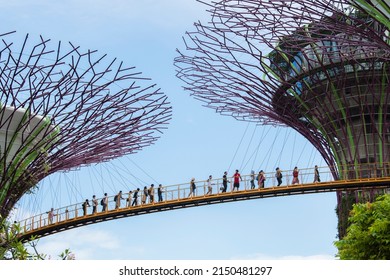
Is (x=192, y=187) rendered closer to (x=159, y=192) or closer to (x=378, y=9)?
(x=159, y=192)

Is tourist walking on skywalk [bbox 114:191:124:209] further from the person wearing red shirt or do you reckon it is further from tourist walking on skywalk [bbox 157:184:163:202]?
the person wearing red shirt

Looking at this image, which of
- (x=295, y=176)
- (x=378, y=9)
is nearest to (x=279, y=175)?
(x=295, y=176)

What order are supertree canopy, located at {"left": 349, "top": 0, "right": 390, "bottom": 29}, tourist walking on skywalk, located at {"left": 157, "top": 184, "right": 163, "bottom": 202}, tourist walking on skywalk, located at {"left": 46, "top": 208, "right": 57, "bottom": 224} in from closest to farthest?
supertree canopy, located at {"left": 349, "top": 0, "right": 390, "bottom": 29}
tourist walking on skywalk, located at {"left": 157, "top": 184, "right": 163, "bottom": 202}
tourist walking on skywalk, located at {"left": 46, "top": 208, "right": 57, "bottom": 224}

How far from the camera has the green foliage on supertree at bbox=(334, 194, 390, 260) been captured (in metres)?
14.8

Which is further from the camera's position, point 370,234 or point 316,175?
point 316,175

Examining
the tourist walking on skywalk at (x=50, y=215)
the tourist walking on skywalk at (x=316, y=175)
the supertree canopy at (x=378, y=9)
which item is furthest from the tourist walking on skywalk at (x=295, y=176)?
the tourist walking on skywalk at (x=50, y=215)

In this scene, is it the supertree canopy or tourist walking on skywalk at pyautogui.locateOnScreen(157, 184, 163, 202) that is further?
tourist walking on skywalk at pyautogui.locateOnScreen(157, 184, 163, 202)

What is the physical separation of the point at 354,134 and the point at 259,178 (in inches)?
258

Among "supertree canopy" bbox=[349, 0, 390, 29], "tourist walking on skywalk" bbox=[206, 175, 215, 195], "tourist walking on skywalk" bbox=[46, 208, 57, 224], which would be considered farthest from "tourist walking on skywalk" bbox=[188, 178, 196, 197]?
"supertree canopy" bbox=[349, 0, 390, 29]

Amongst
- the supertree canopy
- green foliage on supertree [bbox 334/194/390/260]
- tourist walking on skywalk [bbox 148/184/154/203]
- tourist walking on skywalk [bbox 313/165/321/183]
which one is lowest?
green foliage on supertree [bbox 334/194/390/260]

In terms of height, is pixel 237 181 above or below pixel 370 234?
above

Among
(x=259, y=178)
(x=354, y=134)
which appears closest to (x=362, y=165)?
(x=354, y=134)

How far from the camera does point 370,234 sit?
1522 cm

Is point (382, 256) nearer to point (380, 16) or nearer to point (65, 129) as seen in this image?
point (380, 16)
